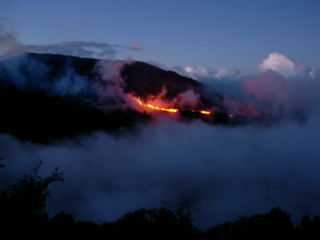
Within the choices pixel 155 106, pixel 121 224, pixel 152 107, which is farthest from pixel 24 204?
pixel 155 106

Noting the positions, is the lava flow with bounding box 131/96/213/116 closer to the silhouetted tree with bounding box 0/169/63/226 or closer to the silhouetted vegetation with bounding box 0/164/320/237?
the silhouetted vegetation with bounding box 0/164/320/237

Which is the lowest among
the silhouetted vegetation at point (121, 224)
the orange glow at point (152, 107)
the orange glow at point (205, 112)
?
the silhouetted vegetation at point (121, 224)

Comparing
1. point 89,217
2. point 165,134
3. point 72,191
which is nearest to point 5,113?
point 72,191

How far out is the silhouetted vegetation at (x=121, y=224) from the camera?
62.4ft

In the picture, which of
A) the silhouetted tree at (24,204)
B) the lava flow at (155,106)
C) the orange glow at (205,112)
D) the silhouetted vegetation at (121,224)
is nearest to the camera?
the silhouetted tree at (24,204)

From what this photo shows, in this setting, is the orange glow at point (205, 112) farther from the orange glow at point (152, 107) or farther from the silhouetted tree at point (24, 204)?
the silhouetted tree at point (24, 204)

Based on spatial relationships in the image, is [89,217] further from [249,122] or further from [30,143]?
[249,122]

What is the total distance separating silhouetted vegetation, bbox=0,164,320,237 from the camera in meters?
19.0

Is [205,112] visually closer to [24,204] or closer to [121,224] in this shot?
[121,224]

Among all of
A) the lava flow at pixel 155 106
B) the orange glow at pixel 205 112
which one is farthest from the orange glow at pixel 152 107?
the orange glow at pixel 205 112

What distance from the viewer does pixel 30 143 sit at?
84312mm

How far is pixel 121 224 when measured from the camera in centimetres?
2272

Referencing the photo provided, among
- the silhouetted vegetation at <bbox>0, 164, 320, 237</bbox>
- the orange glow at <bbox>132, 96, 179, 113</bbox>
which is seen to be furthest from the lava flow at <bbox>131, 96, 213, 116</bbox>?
the silhouetted vegetation at <bbox>0, 164, 320, 237</bbox>

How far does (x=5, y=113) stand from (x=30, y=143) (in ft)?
27.3
